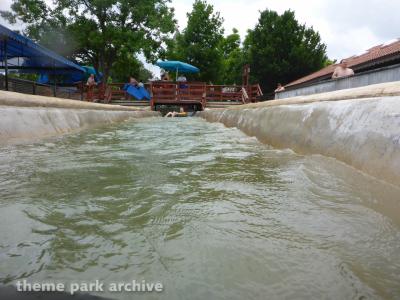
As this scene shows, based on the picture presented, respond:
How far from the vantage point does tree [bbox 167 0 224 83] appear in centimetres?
2675

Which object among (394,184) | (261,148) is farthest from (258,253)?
(261,148)

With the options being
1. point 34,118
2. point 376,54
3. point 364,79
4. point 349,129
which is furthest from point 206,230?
point 376,54

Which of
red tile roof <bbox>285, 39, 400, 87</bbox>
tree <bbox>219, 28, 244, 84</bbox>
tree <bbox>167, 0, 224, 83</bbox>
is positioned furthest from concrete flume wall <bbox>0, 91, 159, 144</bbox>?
tree <bbox>219, 28, 244, 84</bbox>

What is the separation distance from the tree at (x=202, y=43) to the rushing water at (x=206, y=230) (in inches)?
1014

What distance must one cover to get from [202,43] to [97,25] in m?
8.88

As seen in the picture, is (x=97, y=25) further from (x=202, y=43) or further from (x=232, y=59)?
(x=232, y=59)

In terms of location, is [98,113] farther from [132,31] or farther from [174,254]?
[132,31]

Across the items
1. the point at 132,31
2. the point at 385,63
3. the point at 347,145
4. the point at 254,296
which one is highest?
the point at 132,31

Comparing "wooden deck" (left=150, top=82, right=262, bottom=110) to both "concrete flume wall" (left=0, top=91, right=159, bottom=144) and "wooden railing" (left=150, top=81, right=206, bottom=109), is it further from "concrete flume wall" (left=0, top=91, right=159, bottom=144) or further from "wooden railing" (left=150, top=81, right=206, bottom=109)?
"concrete flume wall" (left=0, top=91, right=159, bottom=144)

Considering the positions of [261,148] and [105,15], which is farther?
[105,15]

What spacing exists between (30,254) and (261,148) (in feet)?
8.71

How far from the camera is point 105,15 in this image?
22.2 m

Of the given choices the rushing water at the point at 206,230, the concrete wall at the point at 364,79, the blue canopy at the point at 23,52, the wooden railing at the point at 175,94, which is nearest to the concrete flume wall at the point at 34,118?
the rushing water at the point at 206,230

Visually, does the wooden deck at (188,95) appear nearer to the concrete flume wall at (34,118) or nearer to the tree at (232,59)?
the tree at (232,59)
